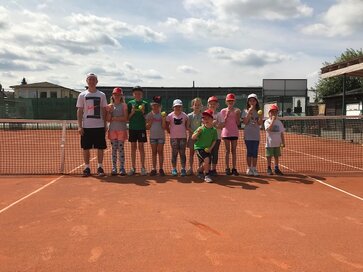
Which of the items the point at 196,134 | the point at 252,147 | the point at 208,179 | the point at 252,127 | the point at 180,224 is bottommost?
the point at 180,224

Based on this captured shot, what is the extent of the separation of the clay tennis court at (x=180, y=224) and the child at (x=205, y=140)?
1.38ft

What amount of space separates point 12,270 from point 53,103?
3048 cm

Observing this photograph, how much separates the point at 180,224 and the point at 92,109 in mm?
3948

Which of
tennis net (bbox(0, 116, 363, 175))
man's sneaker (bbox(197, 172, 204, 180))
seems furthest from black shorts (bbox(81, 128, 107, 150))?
man's sneaker (bbox(197, 172, 204, 180))

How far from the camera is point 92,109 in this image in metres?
8.62

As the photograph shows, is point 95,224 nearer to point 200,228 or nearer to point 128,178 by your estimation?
point 200,228

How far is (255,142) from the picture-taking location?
357 inches

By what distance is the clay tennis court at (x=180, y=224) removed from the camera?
4254 millimetres

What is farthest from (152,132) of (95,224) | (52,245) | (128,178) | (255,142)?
A: (52,245)

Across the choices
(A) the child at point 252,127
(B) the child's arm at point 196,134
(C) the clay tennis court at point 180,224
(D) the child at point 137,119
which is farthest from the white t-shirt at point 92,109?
(A) the child at point 252,127

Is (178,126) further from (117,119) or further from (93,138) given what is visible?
(93,138)

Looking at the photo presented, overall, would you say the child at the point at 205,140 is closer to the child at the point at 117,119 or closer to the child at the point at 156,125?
the child at the point at 156,125

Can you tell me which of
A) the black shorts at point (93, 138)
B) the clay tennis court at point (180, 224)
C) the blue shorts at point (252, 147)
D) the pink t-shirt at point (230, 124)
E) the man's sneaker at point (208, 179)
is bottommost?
the clay tennis court at point (180, 224)

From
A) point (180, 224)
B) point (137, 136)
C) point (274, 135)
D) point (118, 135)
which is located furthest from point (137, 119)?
point (180, 224)
